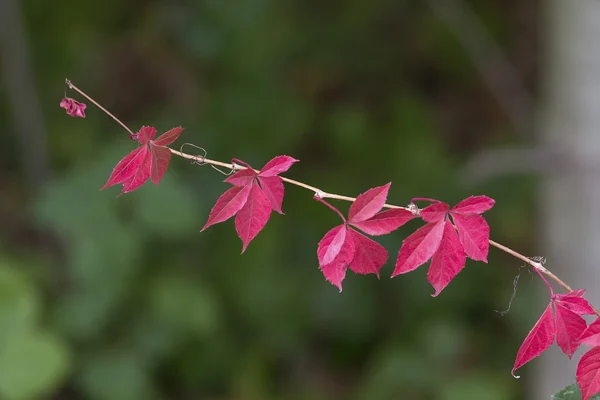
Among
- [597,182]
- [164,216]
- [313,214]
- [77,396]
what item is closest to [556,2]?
[597,182]

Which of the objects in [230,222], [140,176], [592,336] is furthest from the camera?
[230,222]

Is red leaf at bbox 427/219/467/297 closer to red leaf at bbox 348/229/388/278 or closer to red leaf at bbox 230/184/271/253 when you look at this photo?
red leaf at bbox 348/229/388/278

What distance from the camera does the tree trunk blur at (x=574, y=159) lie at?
1729 mm

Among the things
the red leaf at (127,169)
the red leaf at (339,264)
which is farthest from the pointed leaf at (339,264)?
the red leaf at (127,169)

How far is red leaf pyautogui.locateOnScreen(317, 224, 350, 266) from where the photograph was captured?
0.61 m

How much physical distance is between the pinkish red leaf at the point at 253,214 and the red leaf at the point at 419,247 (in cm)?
13

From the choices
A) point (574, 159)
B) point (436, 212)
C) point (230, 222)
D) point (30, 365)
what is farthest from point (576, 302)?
point (230, 222)

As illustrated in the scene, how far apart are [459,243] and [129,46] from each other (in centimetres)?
257

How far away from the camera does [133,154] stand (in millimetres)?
658

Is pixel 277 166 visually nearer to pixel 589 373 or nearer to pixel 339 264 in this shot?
pixel 339 264

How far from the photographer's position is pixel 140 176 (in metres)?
0.65

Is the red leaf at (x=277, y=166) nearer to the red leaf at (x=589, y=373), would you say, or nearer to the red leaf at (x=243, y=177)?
the red leaf at (x=243, y=177)

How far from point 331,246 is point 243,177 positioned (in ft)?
0.35

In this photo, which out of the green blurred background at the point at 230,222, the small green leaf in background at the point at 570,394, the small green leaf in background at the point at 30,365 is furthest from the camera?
the green blurred background at the point at 230,222
